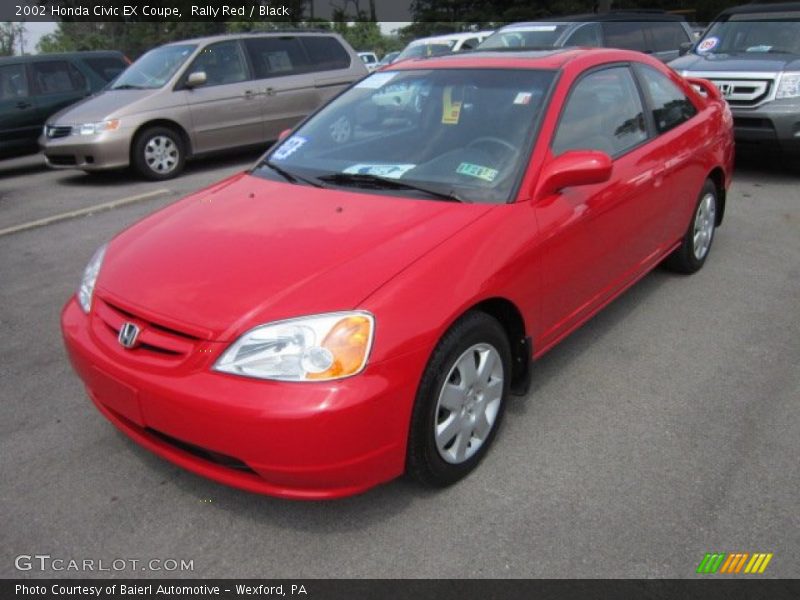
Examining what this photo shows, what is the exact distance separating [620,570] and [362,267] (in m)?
1.34

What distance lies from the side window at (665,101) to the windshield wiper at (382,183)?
1.83m

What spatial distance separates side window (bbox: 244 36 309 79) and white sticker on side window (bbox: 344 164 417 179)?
6665 mm

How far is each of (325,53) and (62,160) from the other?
3.95 metres

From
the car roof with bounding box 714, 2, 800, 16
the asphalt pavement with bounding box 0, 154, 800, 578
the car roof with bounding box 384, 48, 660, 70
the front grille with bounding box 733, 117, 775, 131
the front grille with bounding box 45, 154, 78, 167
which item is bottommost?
the asphalt pavement with bounding box 0, 154, 800, 578

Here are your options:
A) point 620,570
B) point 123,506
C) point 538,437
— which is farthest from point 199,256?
point 620,570

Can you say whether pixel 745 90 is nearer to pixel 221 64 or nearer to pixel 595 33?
pixel 595 33

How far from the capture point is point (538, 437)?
3062 mm

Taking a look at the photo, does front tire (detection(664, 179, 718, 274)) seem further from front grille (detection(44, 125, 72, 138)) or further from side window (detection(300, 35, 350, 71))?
front grille (detection(44, 125, 72, 138))

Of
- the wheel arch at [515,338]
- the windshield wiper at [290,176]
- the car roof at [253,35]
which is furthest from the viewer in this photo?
the car roof at [253,35]

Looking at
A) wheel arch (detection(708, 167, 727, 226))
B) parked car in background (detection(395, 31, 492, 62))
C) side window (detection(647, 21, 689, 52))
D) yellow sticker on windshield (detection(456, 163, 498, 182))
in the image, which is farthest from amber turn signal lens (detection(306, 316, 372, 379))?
parked car in background (detection(395, 31, 492, 62))

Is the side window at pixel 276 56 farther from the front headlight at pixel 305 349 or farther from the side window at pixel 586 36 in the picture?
the front headlight at pixel 305 349

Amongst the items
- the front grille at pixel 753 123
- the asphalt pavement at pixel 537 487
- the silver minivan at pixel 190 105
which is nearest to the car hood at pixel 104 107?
the silver minivan at pixel 190 105

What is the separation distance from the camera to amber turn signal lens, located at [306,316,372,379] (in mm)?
2250

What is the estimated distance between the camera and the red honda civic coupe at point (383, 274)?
7.49 feet
